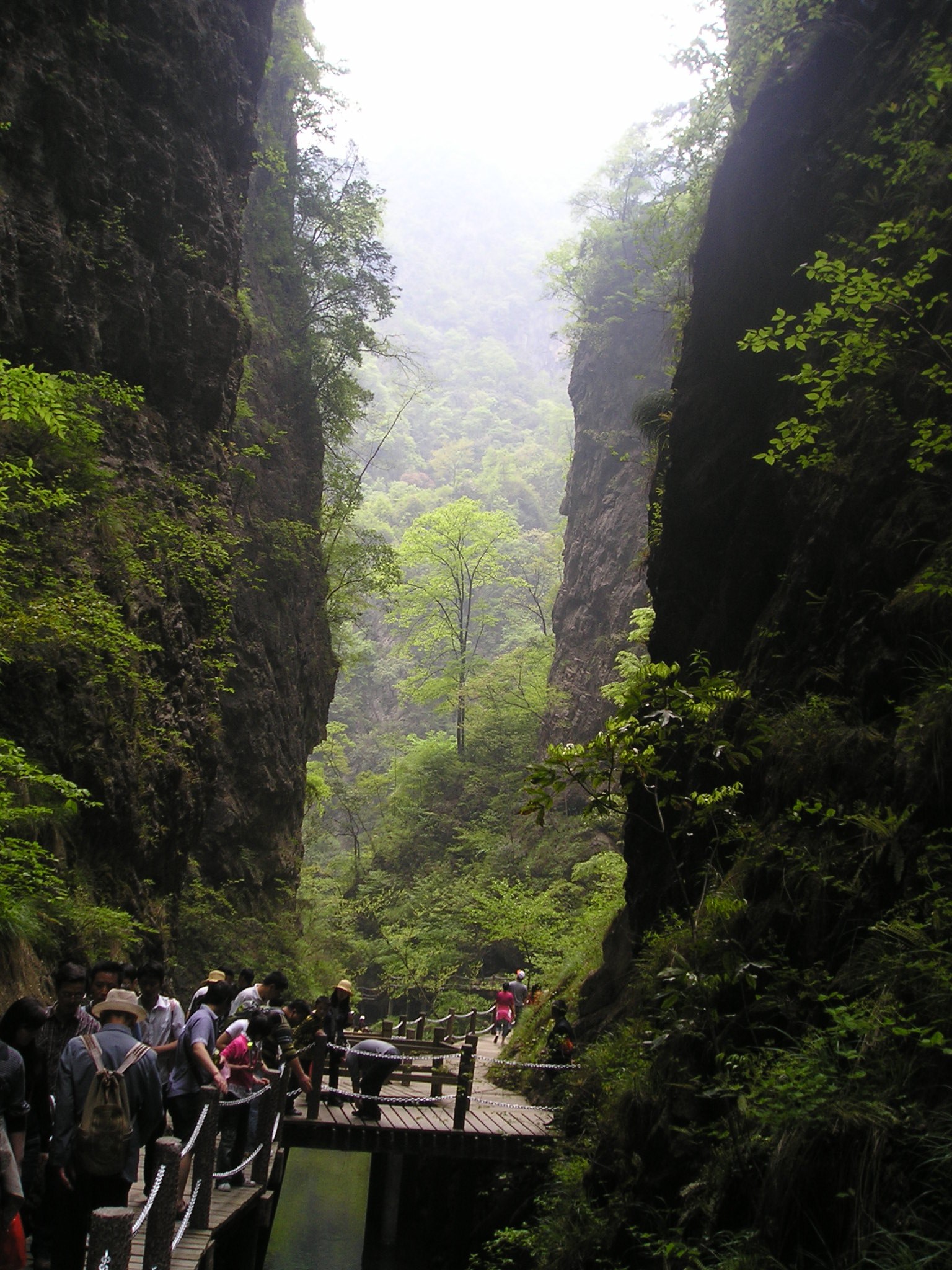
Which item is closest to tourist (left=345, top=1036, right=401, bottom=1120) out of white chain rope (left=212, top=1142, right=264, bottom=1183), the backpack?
white chain rope (left=212, top=1142, right=264, bottom=1183)

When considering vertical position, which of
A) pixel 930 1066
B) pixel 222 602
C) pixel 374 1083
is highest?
pixel 222 602

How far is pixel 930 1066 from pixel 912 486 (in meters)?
4.68

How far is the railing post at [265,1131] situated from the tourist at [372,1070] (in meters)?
2.54

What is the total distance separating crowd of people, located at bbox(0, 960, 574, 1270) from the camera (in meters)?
4.43

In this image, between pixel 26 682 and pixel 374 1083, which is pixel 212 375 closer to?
pixel 26 682

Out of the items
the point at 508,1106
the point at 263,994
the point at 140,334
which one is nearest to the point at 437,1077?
the point at 508,1106

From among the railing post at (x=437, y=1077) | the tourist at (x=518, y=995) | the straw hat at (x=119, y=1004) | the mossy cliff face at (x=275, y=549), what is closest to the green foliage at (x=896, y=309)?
the straw hat at (x=119, y=1004)

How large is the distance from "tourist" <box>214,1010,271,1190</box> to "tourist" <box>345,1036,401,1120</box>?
3.27 metres

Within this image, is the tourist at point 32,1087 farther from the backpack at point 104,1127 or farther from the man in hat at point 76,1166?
the backpack at point 104,1127

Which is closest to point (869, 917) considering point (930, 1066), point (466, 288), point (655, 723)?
point (930, 1066)

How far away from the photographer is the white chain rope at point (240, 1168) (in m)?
6.92

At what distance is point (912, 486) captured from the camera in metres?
7.50

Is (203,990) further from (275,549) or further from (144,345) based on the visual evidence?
(275,549)

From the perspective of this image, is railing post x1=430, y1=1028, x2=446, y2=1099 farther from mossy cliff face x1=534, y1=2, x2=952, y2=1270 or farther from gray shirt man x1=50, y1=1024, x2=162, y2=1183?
gray shirt man x1=50, y1=1024, x2=162, y2=1183
